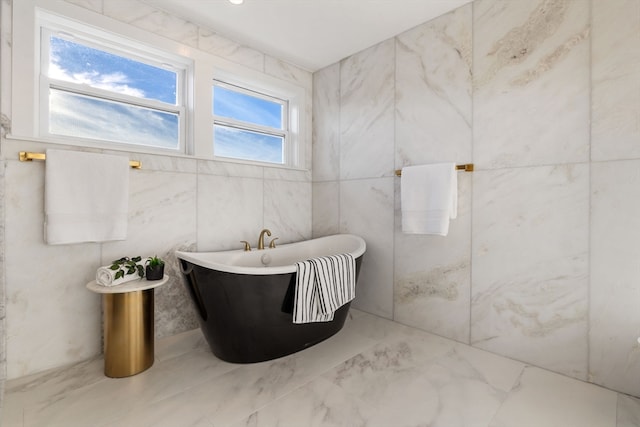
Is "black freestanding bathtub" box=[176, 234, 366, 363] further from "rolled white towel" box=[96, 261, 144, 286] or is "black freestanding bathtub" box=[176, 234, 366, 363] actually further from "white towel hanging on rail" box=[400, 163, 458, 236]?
"white towel hanging on rail" box=[400, 163, 458, 236]

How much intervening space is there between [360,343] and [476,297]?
817 millimetres

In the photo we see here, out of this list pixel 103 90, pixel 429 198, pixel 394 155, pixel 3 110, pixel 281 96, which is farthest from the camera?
pixel 281 96

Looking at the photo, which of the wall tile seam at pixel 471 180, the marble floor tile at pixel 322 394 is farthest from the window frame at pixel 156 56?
the wall tile seam at pixel 471 180

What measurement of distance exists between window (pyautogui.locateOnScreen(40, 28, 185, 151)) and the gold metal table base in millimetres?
1054

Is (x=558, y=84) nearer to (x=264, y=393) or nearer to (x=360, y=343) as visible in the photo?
(x=360, y=343)

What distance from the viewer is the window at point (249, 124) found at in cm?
255

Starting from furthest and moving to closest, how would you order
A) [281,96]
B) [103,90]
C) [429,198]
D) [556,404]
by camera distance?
[281,96] < [429,198] < [103,90] < [556,404]

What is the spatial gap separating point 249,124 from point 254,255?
1.18 m

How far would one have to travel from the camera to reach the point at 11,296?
1.62 metres

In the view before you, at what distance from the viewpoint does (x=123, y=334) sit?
5.39 feet

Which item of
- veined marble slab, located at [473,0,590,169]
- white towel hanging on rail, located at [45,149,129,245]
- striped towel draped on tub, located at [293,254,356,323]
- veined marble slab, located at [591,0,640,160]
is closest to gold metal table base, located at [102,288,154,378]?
white towel hanging on rail, located at [45,149,129,245]

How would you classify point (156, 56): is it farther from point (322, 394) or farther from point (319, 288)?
point (322, 394)

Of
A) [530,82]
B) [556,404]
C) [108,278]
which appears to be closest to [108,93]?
[108,278]

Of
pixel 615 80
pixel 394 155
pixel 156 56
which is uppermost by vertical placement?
pixel 156 56
